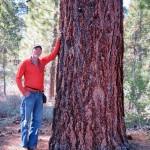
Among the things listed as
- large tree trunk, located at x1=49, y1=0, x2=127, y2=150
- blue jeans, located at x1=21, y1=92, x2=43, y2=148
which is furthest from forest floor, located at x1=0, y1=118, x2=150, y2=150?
large tree trunk, located at x1=49, y1=0, x2=127, y2=150

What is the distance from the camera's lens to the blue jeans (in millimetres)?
5020

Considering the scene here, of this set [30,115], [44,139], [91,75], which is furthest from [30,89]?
[91,75]

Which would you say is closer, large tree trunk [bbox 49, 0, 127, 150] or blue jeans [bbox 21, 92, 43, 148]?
large tree trunk [bbox 49, 0, 127, 150]

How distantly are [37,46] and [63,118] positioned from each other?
143 cm

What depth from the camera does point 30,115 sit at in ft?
16.8

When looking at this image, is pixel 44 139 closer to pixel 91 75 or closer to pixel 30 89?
pixel 30 89

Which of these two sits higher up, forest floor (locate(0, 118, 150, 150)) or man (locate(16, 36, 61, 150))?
man (locate(16, 36, 61, 150))

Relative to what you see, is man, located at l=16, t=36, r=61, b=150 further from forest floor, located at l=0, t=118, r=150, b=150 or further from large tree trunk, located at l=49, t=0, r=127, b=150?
large tree trunk, located at l=49, t=0, r=127, b=150

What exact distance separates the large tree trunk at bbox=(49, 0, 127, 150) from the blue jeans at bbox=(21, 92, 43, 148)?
0.89 m

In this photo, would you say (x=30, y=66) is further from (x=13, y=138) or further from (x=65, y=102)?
(x=13, y=138)

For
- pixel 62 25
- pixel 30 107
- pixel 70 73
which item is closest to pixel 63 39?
pixel 62 25

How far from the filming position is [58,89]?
4340mm

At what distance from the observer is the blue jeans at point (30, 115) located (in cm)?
502

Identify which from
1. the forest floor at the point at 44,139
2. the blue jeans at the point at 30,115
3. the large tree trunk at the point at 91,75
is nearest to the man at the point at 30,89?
the blue jeans at the point at 30,115
